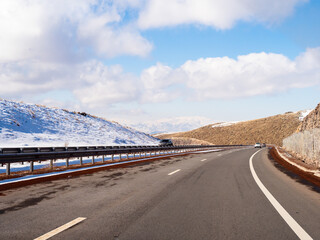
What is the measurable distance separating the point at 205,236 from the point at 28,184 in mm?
6500

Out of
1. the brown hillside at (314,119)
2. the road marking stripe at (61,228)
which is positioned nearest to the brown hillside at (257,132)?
the brown hillside at (314,119)

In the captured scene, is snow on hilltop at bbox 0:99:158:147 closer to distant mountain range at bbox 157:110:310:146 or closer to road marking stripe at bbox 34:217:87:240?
road marking stripe at bbox 34:217:87:240

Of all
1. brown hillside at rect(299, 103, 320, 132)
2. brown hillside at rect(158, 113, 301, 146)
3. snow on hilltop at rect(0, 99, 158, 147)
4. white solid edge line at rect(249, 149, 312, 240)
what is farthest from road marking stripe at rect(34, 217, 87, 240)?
brown hillside at rect(158, 113, 301, 146)

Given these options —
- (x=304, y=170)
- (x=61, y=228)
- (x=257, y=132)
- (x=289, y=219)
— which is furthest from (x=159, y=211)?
(x=257, y=132)

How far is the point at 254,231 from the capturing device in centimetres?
434

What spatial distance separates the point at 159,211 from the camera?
5516 millimetres

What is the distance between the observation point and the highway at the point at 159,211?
424 centimetres

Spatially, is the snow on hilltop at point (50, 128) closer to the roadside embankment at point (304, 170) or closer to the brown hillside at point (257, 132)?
the roadside embankment at point (304, 170)

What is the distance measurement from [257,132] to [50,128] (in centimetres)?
10045

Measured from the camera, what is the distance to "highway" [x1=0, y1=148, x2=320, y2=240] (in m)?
4.24

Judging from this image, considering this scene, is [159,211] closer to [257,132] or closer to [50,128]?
[50,128]

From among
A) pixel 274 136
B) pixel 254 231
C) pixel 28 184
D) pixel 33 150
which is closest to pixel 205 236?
pixel 254 231

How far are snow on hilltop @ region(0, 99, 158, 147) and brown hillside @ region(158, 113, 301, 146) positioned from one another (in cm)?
7319

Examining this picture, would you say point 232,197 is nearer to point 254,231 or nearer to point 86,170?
point 254,231
